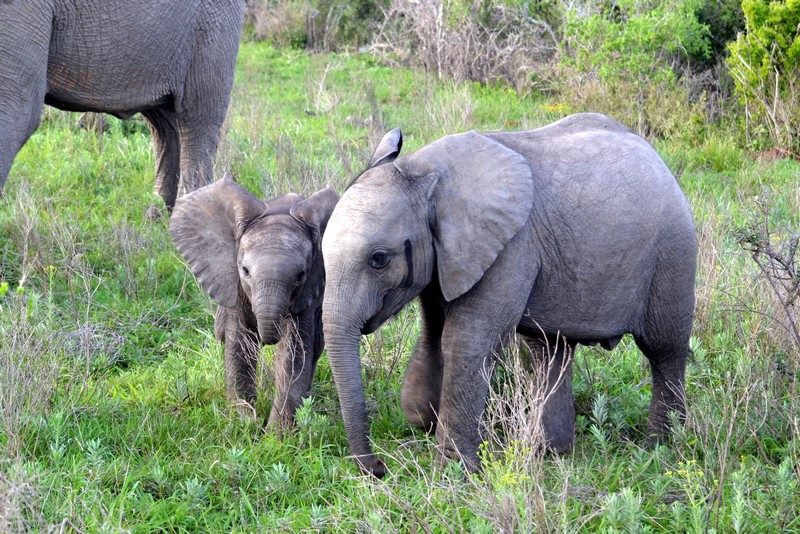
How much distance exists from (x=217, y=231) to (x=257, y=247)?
417mm

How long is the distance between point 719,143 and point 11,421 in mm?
7274

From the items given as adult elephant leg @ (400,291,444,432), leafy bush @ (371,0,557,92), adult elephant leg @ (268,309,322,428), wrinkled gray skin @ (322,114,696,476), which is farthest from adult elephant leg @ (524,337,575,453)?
leafy bush @ (371,0,557,92)

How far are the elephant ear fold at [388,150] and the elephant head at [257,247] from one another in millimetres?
455

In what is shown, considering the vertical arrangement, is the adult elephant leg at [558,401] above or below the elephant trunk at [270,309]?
below

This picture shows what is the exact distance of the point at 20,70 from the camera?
5.74 metres

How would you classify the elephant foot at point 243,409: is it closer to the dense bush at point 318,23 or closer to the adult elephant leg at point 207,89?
the adult elephant leg at point 207,89

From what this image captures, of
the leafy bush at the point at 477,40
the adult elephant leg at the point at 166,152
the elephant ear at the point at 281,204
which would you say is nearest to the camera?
the elephant ear at the point at 281,204

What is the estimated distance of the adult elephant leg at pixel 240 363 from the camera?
512 cm

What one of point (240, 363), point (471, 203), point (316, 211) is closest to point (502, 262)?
point (471, 203)

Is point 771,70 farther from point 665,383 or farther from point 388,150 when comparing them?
point 388,150

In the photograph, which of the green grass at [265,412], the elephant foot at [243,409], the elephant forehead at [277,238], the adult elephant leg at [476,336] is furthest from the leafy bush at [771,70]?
the elephant foot at [243,409]

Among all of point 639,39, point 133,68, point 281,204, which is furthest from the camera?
point 639,39

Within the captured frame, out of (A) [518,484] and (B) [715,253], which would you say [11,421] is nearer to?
(A) [518,484]

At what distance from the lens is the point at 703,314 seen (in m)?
6.20
